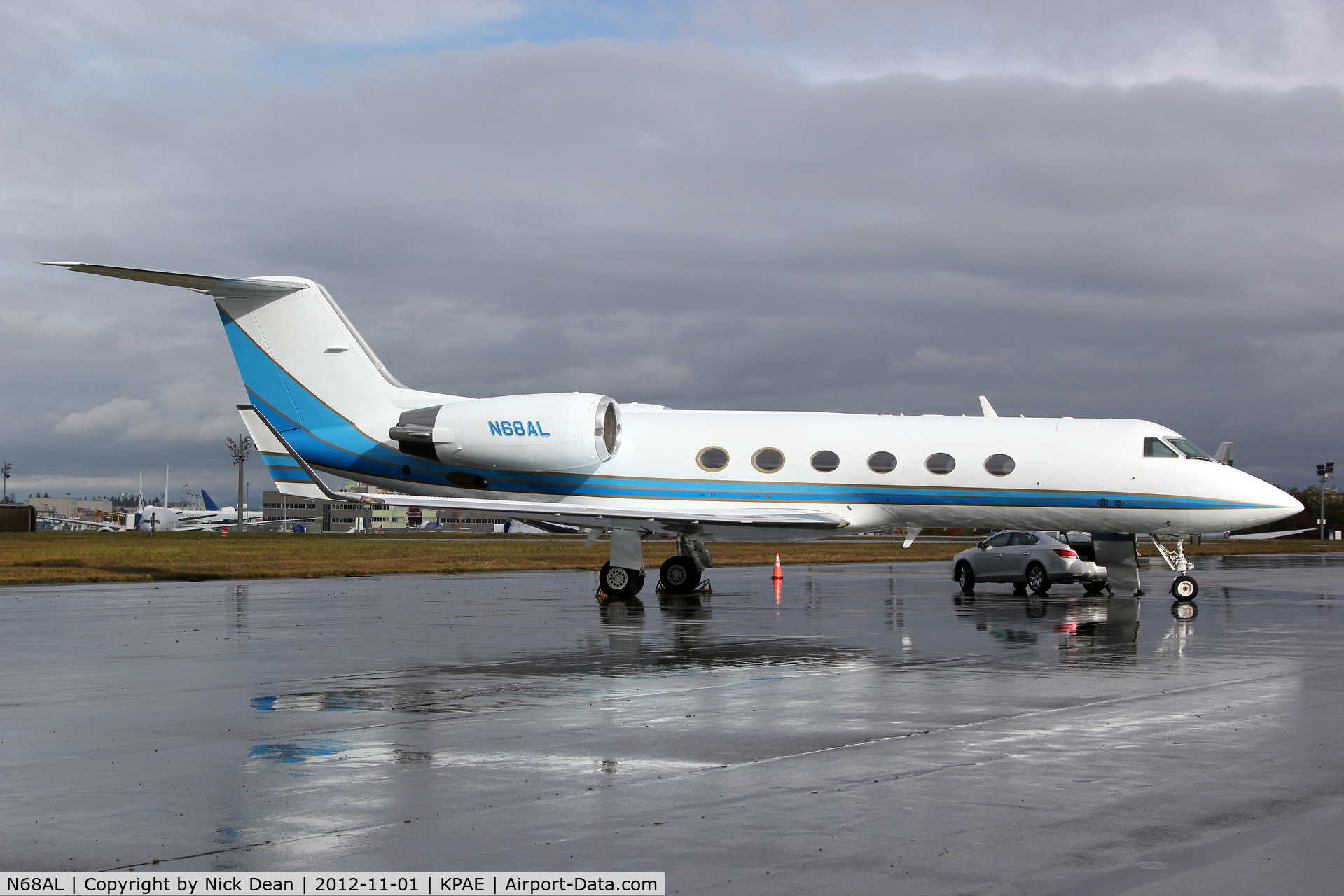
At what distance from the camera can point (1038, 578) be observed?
26.3m

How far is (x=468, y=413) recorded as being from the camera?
23.7m

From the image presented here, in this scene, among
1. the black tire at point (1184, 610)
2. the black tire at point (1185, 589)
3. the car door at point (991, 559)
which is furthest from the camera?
the car door at point (991, 559)

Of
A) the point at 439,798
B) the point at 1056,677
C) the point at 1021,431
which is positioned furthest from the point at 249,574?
the point at 439,798

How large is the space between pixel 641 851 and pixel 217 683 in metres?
7.19

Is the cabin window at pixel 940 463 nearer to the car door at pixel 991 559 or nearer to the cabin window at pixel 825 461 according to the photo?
the cabin window at pixel 825 461

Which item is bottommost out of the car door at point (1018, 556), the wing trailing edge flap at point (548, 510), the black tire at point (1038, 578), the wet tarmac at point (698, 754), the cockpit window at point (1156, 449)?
the wet tarmac at point (698, 754)

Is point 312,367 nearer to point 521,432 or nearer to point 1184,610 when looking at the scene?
point 521,432

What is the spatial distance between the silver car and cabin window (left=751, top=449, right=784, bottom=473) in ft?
17.9

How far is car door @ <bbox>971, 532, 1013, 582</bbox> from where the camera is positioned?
88.4 ft

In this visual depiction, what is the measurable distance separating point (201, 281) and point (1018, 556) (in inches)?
719

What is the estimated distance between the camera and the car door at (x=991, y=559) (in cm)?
2695

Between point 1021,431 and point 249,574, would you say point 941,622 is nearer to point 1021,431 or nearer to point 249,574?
point 1021,431

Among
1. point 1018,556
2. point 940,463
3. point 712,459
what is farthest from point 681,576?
point 1018,556

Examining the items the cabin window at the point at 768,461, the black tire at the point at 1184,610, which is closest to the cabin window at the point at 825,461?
the cabin window at the point at 768,461
